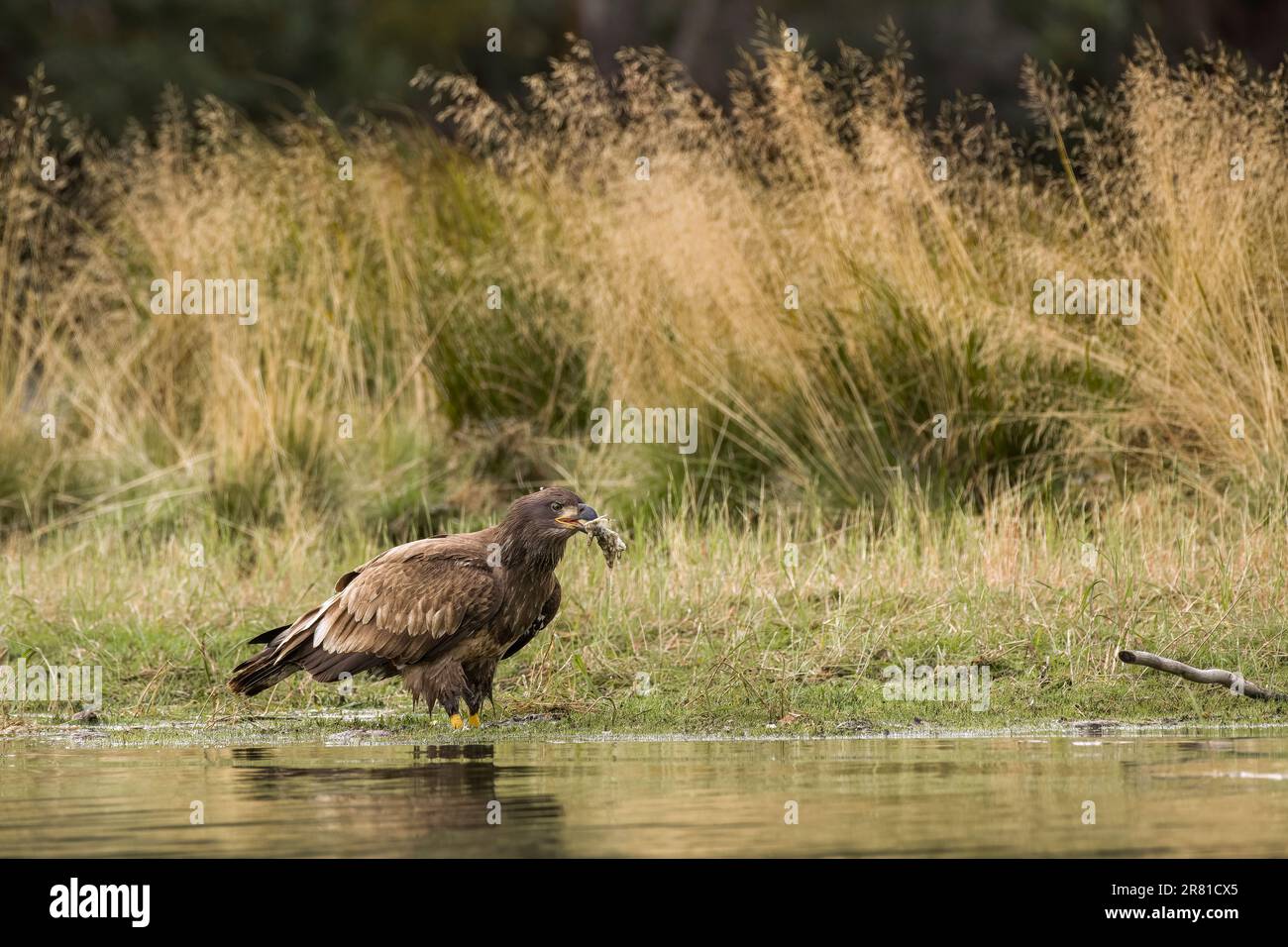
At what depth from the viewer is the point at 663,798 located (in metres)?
7.13

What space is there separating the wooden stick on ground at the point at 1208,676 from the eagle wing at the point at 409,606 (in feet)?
8.36

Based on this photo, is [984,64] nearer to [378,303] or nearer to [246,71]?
[246,71]

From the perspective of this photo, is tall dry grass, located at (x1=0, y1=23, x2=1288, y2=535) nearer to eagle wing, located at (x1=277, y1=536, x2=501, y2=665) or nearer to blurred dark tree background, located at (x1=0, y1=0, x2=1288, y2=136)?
eagle wing, located at (x1=277, y1=536, x2=501, y2=665)

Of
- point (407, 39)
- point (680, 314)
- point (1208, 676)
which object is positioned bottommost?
point (1208, 676)

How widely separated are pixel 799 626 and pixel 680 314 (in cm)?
356

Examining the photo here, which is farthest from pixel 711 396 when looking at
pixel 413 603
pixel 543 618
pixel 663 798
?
pixel 663 798

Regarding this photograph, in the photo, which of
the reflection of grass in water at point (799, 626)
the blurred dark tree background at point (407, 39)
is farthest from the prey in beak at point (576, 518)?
the blurred dark tree background at point (407, 39)

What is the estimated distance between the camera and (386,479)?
13891 millimetres

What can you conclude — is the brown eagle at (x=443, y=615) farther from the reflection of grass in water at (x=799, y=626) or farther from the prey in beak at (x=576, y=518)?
the reflection of grass in water at (x=799, y=626)

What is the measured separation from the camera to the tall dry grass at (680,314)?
12641mm

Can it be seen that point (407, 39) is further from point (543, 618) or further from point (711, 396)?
point (543, 618)

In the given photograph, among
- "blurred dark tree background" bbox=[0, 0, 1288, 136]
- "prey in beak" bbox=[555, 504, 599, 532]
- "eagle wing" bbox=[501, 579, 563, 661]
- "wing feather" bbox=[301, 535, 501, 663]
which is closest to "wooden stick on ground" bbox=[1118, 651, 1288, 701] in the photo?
"prey in beak" bbox=[555, 504, 599, 532]
